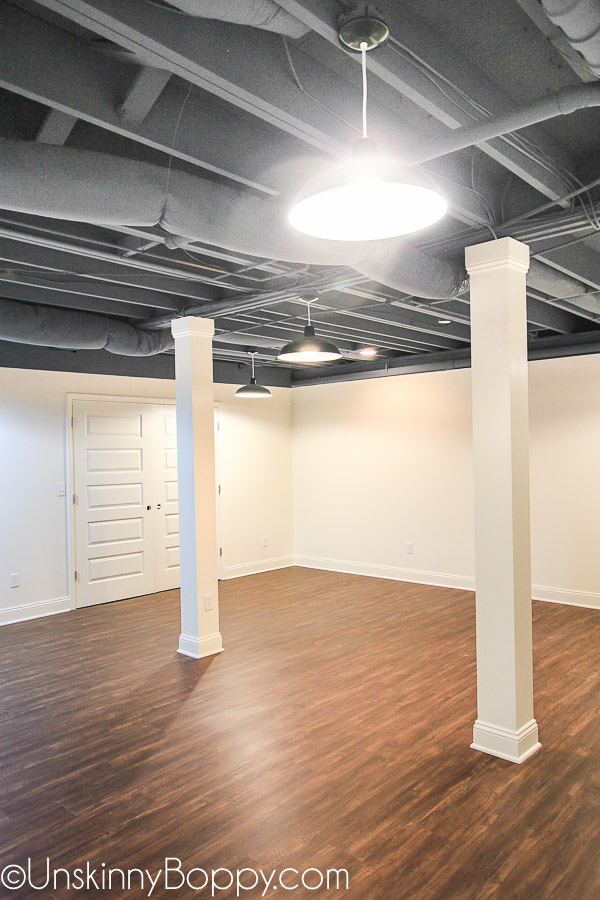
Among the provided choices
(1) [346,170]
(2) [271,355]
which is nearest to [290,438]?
(2) [271,355]

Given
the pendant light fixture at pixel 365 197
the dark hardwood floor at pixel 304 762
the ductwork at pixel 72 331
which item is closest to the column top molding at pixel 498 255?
the pendant light fixture at pixel 365 197

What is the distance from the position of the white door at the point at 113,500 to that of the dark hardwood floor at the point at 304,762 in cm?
114

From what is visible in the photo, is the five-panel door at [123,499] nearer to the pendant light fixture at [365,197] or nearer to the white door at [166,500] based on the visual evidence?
→ the white door at [166,500]

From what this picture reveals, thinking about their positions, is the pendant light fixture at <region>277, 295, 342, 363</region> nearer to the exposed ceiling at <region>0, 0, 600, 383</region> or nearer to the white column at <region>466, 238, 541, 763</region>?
the exposed ceiling at <region>0, 0, 600, 383</region>

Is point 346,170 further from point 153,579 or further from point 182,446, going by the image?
point 153,579

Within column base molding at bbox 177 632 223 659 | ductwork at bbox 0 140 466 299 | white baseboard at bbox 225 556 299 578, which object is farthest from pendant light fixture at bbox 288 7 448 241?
white baseboard at bbox 225 556 299 578

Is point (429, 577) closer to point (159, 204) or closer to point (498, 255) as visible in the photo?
point (498, 255)

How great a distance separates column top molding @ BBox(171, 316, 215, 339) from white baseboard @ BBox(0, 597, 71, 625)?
3164 millimetres

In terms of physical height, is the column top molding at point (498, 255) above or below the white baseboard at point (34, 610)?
above

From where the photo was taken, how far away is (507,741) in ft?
10.9

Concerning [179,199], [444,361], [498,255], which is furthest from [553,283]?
[444,361]

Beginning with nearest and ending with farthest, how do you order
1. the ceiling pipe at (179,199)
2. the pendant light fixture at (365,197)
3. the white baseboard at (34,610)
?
the pendant light fixture at (365,197) < the ceiling pipe at (179,199) < the white baseboard at (34,610)

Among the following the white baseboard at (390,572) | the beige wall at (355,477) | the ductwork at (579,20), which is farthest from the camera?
the white baseboard at (390,572)

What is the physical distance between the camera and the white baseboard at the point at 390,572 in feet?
24.3
